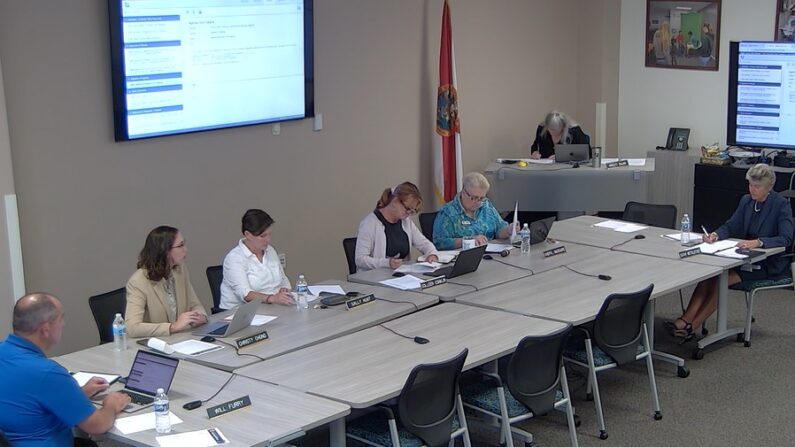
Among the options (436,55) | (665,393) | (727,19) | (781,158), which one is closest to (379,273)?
→ (665,393)

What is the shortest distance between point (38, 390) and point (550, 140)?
708 cm

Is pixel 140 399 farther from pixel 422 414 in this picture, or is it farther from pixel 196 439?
pixel 422 414

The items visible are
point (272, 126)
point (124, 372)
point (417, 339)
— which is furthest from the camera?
point (272, 126)

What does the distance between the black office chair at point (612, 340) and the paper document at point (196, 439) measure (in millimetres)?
2541

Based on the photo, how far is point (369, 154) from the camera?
9383 millimetres

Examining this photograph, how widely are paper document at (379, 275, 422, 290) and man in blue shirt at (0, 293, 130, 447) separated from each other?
2556 mm

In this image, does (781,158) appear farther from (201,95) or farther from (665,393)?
(201,95)

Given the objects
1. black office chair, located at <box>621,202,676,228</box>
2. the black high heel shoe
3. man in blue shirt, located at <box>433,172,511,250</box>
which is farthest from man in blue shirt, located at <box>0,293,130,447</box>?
black office chair, located at <box>621,202,676,228</box>

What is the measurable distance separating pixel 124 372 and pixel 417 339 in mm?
1509

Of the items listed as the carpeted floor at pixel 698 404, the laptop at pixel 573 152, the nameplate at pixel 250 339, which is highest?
the laptop at pixel 573 152

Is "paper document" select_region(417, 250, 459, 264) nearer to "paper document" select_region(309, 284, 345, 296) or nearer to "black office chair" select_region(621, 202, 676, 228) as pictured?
"paper document" select_region(309, 284, 345, 296)

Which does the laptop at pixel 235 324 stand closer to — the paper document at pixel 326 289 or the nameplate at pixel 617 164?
the paper document at pixel 326 289

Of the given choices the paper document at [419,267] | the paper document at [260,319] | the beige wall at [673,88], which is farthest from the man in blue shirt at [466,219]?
the beige wall at [673,88]

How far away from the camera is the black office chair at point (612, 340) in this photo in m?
6.18
